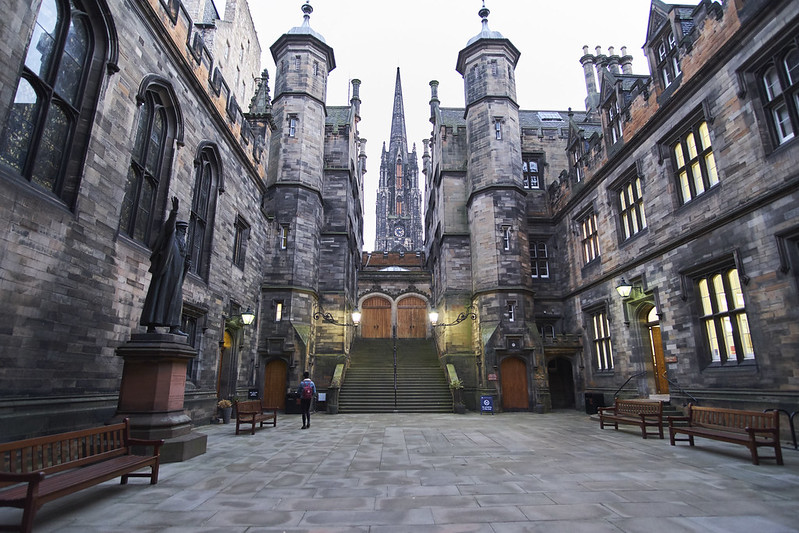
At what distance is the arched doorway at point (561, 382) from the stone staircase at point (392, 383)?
5256mm

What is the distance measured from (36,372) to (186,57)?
8.39 m

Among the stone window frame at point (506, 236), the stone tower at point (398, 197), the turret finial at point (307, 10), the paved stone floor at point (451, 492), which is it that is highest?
the stone tower at point (398, 197)

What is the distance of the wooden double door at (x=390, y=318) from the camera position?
28.1 metres

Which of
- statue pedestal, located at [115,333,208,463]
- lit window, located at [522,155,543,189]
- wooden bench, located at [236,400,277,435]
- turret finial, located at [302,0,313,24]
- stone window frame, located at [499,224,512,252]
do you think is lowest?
wooden bench, located at [236,400,277,435]

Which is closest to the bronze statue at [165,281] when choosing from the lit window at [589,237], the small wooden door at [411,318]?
the lit window at [589,237]

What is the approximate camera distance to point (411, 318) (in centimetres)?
2838

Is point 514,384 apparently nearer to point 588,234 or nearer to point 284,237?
point 588,234

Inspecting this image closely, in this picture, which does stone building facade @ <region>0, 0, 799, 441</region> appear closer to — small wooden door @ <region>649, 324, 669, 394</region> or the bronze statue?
small wooden door @ <region>649, 324, 669, 394</region>

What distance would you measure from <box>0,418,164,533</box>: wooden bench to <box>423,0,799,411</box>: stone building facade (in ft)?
38.4

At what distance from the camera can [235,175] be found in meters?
14.8

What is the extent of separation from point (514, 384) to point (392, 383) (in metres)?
5.40

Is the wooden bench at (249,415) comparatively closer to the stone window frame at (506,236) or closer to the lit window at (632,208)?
the stone window frame at (506,236)

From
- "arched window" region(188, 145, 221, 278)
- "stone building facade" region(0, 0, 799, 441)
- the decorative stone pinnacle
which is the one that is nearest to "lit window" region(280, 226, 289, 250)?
"stone building facade" region(0, 0, 799, 441)

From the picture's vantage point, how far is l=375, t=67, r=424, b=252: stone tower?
205ft
